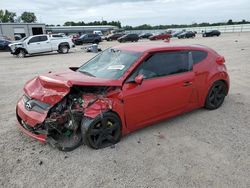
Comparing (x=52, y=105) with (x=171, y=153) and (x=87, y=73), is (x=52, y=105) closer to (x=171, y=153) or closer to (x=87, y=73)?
(x=87, y=73)

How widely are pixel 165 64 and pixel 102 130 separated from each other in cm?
172

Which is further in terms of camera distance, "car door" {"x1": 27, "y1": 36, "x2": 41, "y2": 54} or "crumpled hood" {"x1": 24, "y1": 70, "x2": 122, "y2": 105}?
"car door" {"x1": 27, "y1": 36, "x2": 41, "y2": 54}

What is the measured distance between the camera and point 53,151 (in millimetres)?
3783

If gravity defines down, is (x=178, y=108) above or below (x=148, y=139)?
above

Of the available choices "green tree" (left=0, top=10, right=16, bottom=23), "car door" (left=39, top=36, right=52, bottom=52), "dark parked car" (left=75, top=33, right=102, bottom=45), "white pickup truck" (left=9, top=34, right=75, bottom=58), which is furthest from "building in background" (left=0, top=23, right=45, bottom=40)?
"green tree" (left=0, top=10, right=16, bottom=23)

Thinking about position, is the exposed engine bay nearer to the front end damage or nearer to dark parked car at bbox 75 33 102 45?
the front end damage

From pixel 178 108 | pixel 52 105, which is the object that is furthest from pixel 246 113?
pixel 52 105

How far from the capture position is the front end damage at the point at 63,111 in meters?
3.66

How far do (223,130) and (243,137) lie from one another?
14.7 inches

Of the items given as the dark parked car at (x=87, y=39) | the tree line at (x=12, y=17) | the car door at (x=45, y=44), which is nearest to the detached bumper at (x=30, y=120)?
the car door at (x=45, y=44)

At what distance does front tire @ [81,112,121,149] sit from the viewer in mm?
3646

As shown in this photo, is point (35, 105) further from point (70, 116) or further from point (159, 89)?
point (159, 89)

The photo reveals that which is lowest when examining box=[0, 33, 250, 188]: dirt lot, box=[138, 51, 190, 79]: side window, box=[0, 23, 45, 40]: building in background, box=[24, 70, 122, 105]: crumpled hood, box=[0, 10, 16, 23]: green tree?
box=[0, 33, 250, 188]: dirt lot

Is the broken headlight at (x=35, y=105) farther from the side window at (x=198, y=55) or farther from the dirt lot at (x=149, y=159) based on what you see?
the side window at (x=198, y=55)
